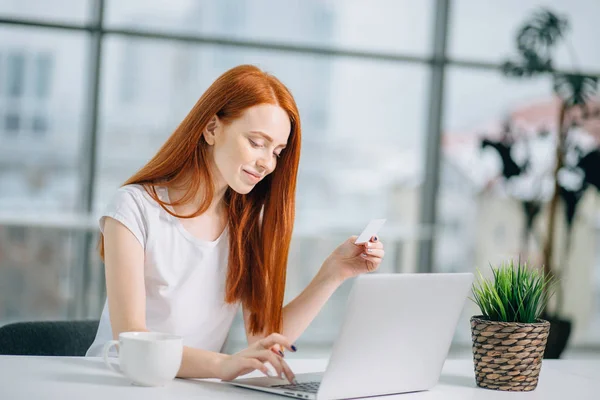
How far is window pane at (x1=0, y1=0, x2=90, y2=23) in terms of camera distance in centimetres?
421

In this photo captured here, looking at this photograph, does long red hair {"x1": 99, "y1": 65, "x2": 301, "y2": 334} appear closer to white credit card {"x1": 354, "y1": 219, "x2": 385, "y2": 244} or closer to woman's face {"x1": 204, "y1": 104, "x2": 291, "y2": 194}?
woman's face {"x1": 204, "y1": 104, "x2": 291, "y2": 194}

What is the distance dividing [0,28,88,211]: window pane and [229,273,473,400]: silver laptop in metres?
3.20

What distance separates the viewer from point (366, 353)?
135 cm

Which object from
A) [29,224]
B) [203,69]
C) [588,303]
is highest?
[203,69]

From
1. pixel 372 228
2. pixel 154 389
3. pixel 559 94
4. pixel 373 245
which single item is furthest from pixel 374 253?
pixel 559 94

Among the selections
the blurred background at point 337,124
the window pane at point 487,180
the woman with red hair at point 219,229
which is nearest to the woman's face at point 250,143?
the woman with red hair at point 219,229

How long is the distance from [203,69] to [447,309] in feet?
10.9

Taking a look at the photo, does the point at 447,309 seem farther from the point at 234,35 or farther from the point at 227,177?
the point at 234,35

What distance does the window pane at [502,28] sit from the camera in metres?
4.95

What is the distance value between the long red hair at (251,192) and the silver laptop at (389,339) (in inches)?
18.1

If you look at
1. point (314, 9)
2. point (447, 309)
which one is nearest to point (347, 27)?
point (314, 9)

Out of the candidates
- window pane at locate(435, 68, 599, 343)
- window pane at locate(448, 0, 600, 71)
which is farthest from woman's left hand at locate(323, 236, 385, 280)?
window pane at locate(448, 0, 600, 71)

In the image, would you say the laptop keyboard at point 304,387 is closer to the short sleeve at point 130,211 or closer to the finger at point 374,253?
the finger at point 374,253

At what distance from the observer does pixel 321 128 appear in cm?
482
